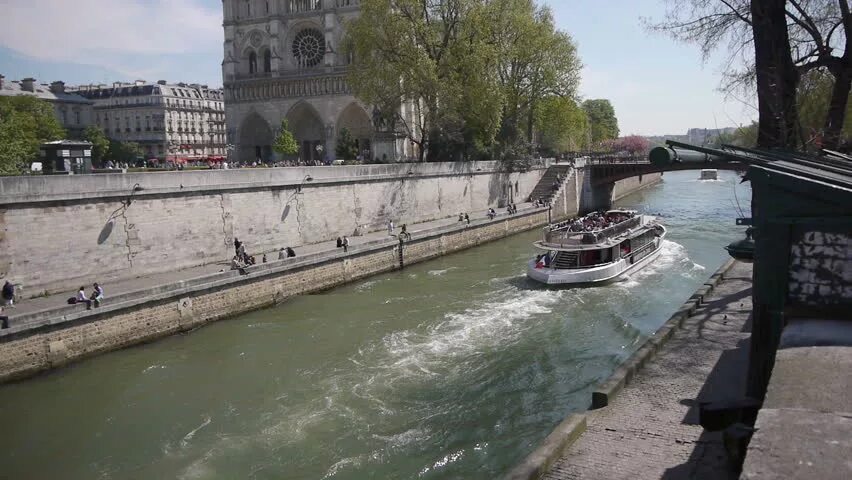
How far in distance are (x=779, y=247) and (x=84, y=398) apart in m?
13.1

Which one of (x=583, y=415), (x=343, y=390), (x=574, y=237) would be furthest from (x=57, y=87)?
(x=583, y=415)

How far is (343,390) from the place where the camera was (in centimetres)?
1335

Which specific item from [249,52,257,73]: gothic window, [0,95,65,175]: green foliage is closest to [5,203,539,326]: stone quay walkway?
[0,95,65,175]: green foliage

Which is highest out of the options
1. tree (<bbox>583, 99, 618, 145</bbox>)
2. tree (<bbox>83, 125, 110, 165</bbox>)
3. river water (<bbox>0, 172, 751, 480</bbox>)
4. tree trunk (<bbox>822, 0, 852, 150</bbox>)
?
tree (<bbox>583, 99, 618, 145</bbox>)

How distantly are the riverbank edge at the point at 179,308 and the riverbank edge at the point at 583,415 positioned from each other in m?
12.0

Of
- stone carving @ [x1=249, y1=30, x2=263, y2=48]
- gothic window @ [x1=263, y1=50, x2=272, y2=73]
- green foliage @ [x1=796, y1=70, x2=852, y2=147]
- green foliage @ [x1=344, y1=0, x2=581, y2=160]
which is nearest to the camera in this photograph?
green foliage @ [x1=796, y1=70, x2=852, y2=147]

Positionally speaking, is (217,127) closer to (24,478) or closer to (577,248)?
(577,248)

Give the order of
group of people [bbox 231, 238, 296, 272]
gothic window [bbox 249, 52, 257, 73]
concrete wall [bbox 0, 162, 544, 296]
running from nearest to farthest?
concrete wall [bbox 0, 162, 544, 296], group of people [bbox 231, 238, 296, 272], gothic window [bbox 249, 52, 257, 73]

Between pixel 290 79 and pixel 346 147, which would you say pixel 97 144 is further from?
pixel 346 147

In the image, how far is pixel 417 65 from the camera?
109ft

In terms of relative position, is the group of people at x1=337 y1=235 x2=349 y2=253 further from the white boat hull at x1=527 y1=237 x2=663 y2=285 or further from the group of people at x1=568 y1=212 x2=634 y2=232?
the group of people at x1=568 y1=212 x2=634 y2=232

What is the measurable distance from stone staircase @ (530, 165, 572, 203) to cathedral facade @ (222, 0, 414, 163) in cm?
1018

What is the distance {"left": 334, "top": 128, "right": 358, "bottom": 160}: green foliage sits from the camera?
47.4 meters

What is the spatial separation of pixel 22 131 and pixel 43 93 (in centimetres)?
3855
